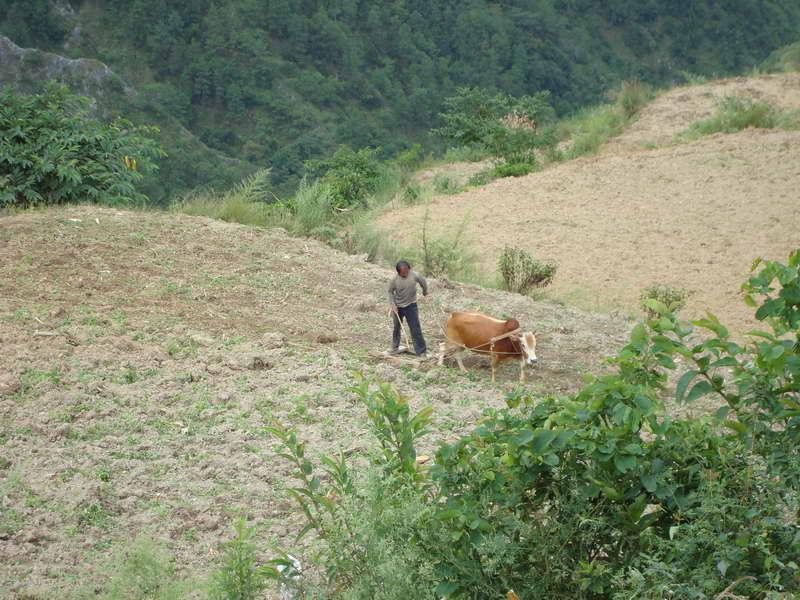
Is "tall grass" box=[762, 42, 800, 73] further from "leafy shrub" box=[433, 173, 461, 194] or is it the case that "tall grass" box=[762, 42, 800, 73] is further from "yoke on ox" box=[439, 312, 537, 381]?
"yoke on ox" box=[439, 312, 537, 381]

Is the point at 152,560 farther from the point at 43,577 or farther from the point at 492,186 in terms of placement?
the point at 492,186

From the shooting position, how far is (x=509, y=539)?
10.1ft

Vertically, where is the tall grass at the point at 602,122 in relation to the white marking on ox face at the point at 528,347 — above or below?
below

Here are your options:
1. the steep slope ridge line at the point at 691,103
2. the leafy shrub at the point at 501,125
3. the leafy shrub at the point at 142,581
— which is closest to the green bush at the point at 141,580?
the leafy shrub at the point at 142,581

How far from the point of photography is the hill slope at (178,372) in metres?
4.69

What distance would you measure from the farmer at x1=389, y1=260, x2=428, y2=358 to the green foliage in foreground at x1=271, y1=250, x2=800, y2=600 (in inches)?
156

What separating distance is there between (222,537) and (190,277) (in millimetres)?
4427

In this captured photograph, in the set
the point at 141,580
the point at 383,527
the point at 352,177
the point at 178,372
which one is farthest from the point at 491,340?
the point at 352,177

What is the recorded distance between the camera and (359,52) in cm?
4500

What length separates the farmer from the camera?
23.7 ft

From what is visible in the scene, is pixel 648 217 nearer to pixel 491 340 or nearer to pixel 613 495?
pixel 491 340

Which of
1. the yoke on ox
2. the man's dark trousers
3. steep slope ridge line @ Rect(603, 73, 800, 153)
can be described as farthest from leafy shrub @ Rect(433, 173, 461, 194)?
the yoke on ox

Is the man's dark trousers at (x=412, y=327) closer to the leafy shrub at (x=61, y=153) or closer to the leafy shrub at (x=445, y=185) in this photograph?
the leafy shrub at (x=61, y=153)

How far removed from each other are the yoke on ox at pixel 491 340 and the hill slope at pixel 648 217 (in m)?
3.33
